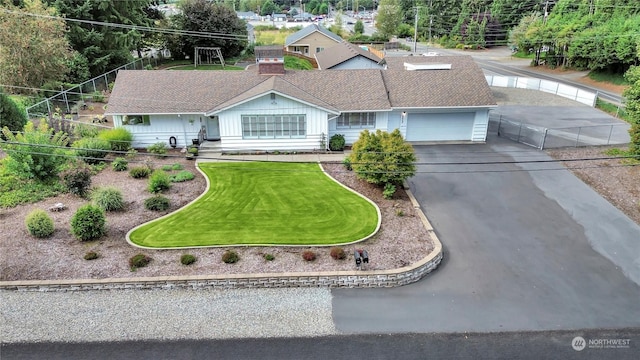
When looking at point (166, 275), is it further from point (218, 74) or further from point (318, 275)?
point (218, 74)

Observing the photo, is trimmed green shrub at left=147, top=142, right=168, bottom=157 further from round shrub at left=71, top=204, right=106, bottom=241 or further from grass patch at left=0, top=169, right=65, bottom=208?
round shrub at left=71, top=204, right=106, bottom=241

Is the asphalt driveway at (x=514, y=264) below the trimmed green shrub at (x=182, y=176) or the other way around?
below

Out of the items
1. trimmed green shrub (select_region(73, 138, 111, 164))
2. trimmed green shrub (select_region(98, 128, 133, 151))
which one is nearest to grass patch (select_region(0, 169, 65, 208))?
trimmed green shrub (select_region(73, 138, 111, 164))

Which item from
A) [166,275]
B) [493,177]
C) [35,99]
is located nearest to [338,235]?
[166,275]

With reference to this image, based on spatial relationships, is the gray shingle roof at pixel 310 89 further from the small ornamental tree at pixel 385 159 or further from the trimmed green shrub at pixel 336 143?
the small ornamental tree at pixel 385 159

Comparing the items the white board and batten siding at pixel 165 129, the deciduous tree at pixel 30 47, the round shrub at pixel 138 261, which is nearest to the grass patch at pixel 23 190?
the white board and batten siding at pixel 165 129

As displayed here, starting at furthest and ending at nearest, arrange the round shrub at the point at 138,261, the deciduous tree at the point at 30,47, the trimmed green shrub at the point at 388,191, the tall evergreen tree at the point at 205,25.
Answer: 1. the tall evergreen tree at the point at 205,25
2. the deciduous tree at the point at 30,47
3. the trimmed green shrub at the point at 388,191
4. the round shrub at the point at 138,261

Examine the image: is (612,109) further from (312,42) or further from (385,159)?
(312,42)

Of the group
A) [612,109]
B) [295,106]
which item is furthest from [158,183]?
[612,109]
